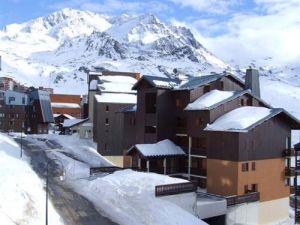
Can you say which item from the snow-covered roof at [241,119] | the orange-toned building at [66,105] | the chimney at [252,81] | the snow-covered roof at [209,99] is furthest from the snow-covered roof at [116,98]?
the orange-toned building at [66,105]

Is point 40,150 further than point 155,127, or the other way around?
point 40,150

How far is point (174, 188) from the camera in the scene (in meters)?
32.5

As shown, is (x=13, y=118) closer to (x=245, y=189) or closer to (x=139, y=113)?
(x=139, y=113)

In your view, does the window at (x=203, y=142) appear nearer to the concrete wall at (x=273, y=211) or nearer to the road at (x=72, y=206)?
the concrete wall at (x=273, y=211)

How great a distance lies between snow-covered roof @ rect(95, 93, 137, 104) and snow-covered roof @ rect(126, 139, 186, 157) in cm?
2183

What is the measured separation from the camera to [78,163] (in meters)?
51.1

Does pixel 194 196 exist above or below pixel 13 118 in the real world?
below

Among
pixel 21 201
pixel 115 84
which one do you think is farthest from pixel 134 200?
pixel 115 84

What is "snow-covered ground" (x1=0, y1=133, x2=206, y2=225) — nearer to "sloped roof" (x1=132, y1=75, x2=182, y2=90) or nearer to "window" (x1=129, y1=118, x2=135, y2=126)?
"sloped roof" (x1=132, y1=75, x2=182, y2=90)

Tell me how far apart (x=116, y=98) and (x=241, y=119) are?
31215mm

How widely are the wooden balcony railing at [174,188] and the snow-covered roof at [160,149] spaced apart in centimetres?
956

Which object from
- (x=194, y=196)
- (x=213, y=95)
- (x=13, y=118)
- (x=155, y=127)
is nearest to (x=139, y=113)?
(x=155, y=127)

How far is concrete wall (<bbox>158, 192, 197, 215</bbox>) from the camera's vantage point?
3231 centimetres

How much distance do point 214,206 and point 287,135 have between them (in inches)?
567
